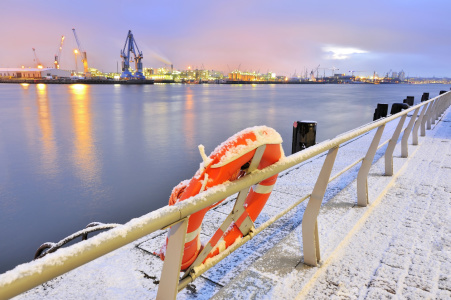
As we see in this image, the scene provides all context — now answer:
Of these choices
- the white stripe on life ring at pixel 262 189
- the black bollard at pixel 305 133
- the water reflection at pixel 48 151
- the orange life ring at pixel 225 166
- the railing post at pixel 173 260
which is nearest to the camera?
the railing post at pixel 173 260

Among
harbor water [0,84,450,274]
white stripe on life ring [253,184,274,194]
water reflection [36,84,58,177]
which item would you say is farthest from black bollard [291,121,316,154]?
water reflection [36,84,58,177]

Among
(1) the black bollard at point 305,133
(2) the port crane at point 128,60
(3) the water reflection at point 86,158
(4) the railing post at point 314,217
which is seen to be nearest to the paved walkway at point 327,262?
(4) the railing post at point 314,217

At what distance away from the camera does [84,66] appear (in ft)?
513

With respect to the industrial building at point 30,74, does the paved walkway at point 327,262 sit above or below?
below

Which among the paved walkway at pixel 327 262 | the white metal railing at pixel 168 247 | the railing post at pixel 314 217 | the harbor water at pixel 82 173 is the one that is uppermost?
the white metal railing at pixel 168 247

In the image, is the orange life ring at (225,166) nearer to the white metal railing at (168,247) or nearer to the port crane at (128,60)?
the white metal railing at (168,247)

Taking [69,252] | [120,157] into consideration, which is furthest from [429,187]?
[120,157]

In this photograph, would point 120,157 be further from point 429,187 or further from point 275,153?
point 275,153

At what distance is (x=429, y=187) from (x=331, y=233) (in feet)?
7.03

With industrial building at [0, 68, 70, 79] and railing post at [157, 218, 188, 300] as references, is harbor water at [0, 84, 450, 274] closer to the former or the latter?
railing post at [157, 218, 188, 300]

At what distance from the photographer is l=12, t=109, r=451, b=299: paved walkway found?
2.05 meters

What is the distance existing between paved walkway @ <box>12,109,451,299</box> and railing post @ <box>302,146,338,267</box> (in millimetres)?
88

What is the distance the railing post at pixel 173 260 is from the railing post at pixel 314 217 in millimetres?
1326

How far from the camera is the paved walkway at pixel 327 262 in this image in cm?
205
